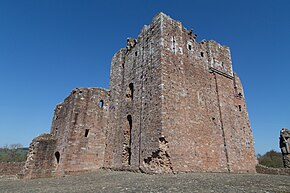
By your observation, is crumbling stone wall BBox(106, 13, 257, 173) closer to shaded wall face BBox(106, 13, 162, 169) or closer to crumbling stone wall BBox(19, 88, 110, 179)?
shaded wall face BBox(106, 13, 162, 169)

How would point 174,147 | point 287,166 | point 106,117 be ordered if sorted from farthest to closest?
point 106,117, point 287,166, point 174,147

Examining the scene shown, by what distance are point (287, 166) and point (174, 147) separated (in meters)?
7.07

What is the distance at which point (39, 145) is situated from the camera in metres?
13.0

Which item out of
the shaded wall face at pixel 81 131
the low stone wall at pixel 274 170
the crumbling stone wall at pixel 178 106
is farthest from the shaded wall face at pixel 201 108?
the shaded wall face at pixel 81 131

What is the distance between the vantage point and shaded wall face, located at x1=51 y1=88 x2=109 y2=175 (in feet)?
40.7

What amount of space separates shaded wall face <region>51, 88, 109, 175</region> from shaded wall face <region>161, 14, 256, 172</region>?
20.4 ft

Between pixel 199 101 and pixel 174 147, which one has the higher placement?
pixel 199 101

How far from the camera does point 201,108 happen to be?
38.0 ft

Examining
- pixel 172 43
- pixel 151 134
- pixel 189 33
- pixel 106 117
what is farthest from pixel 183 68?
pixel 106 117

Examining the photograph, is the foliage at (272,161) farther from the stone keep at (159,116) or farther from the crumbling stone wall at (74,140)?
the crumbling stone wall at (74,140)

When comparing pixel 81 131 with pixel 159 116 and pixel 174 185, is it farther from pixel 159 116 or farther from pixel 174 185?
pixel 174 185

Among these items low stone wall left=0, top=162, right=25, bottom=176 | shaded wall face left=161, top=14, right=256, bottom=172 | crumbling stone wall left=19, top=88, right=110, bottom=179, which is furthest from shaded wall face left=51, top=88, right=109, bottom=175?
shaded wall face left=161, top=14, right=256, bottom=172

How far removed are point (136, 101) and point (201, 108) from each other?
397cm

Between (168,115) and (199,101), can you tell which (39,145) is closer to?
(168,115)
